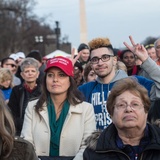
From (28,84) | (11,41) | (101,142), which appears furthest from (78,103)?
(11,41)

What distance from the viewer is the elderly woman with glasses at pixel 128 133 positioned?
3352 mm

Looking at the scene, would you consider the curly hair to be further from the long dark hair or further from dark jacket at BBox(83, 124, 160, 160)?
dark jacket at BBox(83, 124, 160, 160)

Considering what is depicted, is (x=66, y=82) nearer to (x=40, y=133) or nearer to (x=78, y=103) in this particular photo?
(x=78, y=103)

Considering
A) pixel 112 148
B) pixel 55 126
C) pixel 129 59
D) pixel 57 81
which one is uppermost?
pixel 129 59

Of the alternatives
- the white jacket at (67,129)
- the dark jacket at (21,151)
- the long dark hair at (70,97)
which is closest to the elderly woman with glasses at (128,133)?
the dark jacket at (21,151)

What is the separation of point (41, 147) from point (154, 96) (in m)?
1.13

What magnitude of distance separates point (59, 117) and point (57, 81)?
35 centimetres

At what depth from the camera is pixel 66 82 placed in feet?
15.0

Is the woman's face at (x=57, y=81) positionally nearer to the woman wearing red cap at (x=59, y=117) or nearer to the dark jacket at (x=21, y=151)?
the woman wearing red cap at (x=59, y=117)

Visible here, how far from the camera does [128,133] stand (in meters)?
3.43

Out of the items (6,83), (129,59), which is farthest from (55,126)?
(129,59)

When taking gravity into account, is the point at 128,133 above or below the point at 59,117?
below

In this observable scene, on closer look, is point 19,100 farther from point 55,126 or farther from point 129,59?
point 129,59

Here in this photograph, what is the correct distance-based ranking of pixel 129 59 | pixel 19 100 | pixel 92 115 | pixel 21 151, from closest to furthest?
pixel 21 151
pixel 92 115
pixel 19 100
pixel 129 59
